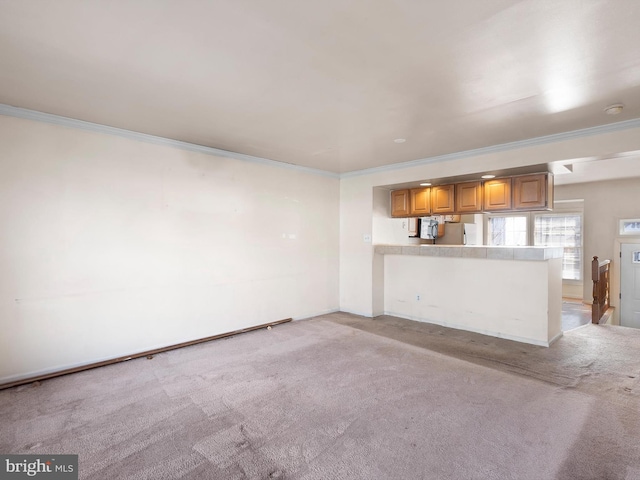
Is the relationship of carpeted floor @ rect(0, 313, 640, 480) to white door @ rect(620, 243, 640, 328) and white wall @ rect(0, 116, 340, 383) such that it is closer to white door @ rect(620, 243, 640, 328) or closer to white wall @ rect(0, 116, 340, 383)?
white wall @ rect(0, 116, 340, 383)

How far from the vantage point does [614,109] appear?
9.32 feet

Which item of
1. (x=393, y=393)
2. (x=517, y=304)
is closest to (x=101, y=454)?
(x=393, y=393)

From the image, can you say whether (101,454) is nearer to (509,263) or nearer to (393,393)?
(393,393)

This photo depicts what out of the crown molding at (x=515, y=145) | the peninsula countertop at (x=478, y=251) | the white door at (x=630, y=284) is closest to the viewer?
the crown molding at (x=515, y=145)

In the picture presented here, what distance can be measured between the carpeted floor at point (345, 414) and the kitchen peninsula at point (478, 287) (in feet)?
1.55

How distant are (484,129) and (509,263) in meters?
1.87

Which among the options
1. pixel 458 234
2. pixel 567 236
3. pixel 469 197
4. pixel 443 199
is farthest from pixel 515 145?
pixel 567 236

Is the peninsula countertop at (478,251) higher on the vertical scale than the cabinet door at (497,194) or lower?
lower

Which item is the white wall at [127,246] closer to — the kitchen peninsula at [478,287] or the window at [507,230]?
the kitchen peninsula at [478,287]

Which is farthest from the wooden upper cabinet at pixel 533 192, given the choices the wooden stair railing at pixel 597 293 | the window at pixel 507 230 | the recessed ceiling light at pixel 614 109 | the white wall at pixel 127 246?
the window at pixel 507 230

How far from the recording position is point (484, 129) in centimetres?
345

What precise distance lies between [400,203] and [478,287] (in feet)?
6.10

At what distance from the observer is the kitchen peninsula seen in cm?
404

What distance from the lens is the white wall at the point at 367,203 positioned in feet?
13.2
